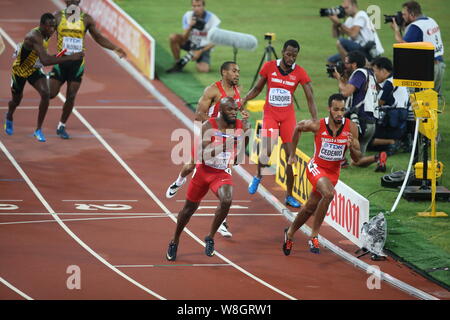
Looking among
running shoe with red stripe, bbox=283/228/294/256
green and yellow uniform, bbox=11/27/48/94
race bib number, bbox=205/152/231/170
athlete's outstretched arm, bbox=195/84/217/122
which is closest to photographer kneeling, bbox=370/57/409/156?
athlete's outstretched arm, bbox=195/84/217/122

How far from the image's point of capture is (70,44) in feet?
61.7

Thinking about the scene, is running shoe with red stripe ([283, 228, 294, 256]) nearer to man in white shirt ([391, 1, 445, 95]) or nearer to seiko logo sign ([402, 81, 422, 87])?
seiko logo sign ([402, 81, 422, 87])

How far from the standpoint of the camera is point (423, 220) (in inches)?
594

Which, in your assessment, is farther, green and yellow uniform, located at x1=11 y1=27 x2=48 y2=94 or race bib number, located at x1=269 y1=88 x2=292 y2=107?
green and yellow uniform, located at x1=11 y1=27 x2=48 y2=94

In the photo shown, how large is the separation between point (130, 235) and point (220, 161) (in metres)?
2.12

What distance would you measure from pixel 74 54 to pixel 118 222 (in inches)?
174

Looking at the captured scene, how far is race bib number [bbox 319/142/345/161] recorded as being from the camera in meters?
13.3

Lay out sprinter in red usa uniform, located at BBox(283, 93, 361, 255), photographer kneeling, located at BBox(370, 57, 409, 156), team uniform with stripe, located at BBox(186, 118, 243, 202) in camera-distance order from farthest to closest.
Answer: photographer kneeling, located at BBox(370, 57, 409, 156) → sprinter in red usa uniform, located at BBox(283, 93, 361, 255) → team uniform with stripe, located at BBox(186, 118, 243, 202)

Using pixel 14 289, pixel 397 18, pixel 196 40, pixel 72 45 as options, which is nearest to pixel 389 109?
pixel 397 18

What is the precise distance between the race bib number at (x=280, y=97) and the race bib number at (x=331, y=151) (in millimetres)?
2305

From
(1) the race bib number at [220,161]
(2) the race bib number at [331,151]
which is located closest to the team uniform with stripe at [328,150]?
(2) the race bib number at [331,151]

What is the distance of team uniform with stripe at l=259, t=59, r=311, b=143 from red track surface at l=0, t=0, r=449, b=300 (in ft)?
4.04
